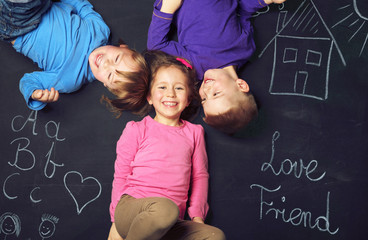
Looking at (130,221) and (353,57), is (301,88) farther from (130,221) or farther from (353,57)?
(130,221)

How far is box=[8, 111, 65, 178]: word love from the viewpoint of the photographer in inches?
57.5

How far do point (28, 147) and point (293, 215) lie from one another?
1.18m

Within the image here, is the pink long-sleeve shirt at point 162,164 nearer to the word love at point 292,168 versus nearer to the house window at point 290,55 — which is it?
the word love at point 292,168

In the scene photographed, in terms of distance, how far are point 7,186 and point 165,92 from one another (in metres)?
0.78

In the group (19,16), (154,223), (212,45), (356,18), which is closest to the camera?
(154,223)

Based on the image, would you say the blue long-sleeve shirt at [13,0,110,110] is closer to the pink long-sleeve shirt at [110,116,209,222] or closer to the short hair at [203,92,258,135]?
the pink long-sleeve shirt at [110,116,209,222]

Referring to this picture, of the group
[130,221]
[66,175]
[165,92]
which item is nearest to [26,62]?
[66,175]

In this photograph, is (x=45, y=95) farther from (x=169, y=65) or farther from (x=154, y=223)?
(x=154, y=223)

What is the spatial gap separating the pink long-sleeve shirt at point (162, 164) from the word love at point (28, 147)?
0.28 m

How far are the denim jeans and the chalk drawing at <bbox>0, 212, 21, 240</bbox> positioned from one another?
0.74 m

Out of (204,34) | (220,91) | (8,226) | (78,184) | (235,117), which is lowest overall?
(8,226)

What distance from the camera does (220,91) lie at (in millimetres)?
1413

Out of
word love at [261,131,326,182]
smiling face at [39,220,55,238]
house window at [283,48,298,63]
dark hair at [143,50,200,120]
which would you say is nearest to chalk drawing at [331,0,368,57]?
house window at [283,48,298,63]

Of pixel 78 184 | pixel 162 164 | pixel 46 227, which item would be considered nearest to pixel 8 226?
pixel 46 227
